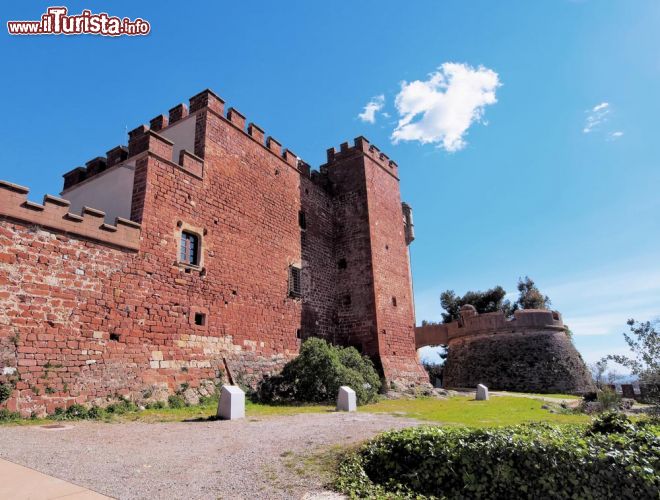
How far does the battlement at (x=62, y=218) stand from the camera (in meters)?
9.58

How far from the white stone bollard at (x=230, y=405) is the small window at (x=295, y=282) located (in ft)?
27.7

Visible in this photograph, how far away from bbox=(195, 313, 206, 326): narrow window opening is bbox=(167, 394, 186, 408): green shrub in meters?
2.44

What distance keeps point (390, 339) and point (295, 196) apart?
28.2 feet

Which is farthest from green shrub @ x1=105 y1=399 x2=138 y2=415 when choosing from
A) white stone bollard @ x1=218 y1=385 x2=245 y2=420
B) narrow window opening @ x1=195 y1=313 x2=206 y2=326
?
narrow window opening @ x1=195 y1=313 x2=206 y2=326

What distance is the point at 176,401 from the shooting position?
38.5 ft

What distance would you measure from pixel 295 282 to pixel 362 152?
856cm

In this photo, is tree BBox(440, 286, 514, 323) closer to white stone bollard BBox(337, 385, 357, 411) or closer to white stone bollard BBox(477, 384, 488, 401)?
white stone bollard BBox(477, 384, 488, 401)

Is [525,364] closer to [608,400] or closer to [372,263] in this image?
[608,400]

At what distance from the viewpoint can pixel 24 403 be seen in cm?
886

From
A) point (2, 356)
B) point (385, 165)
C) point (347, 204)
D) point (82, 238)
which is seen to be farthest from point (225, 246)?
point (385, 165)

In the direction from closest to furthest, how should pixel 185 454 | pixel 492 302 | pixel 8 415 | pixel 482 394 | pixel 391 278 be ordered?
pixel 185 454 < pixel 8 415 < pixel 482 394 < pixel 391 278 < pixel 492 302

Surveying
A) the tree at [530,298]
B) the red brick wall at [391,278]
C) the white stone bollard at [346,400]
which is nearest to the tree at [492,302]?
the tree at [530,298]

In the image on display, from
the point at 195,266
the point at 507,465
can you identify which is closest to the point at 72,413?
the point at 195,266

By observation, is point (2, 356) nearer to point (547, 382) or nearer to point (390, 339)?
point (390, 339)
